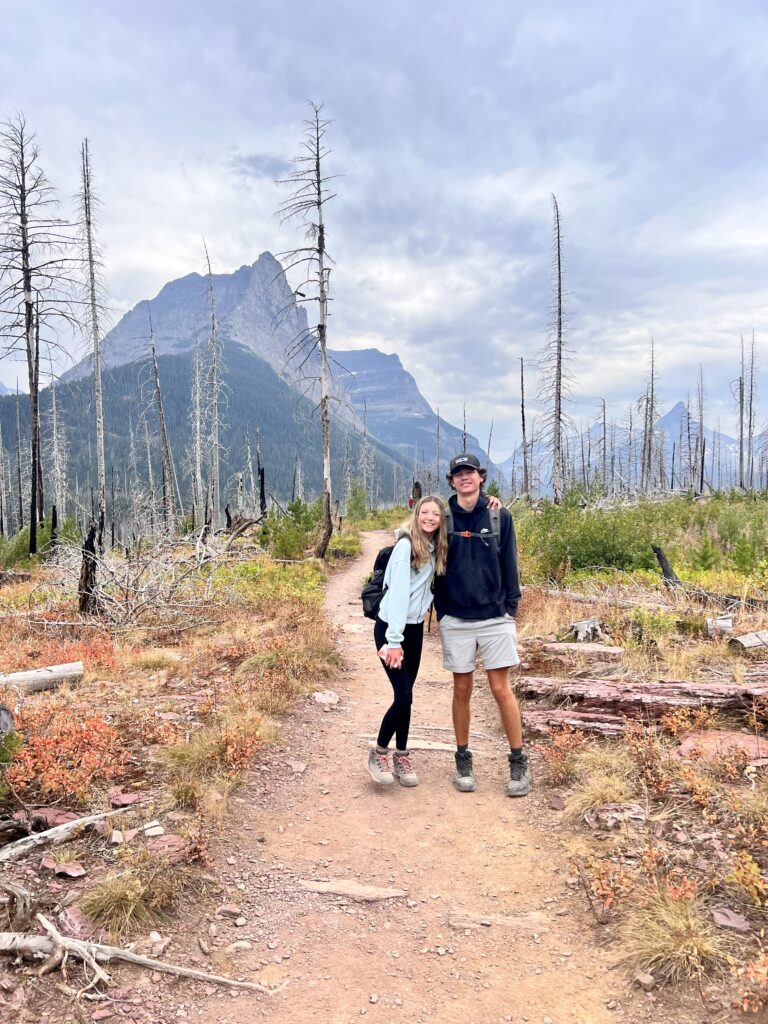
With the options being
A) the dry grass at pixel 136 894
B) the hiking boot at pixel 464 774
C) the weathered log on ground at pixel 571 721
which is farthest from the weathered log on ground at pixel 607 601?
the dry grass at pixel 136 894

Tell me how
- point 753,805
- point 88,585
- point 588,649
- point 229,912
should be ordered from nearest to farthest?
1. point 229,912
2. point 753,805
3. point 588,649
4. point 88,585

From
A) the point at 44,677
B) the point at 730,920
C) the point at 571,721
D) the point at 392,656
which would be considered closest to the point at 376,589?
the point at 392,656

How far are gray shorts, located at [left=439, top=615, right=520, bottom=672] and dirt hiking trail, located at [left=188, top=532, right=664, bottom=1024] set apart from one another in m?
1.08

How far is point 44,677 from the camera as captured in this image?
21.3ft

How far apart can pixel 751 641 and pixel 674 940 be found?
4.52m

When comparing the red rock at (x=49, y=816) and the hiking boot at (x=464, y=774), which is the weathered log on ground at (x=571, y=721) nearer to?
the hiking boot at (x=464, y=774)

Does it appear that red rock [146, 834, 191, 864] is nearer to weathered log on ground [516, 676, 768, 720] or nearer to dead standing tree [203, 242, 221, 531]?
weathered log on ground [516, 676, 768, 720]

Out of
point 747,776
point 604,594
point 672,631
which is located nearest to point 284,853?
point 747,776

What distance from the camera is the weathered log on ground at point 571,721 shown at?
4.76m

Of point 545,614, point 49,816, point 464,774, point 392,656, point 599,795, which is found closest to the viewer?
point 49,816

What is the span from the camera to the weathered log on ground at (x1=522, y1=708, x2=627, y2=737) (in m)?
4.76

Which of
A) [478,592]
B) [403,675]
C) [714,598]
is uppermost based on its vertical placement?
[478,592]

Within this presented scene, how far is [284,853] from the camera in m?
3.71

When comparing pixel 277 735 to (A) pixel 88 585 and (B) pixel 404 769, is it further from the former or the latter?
(A) pixel 88 585
